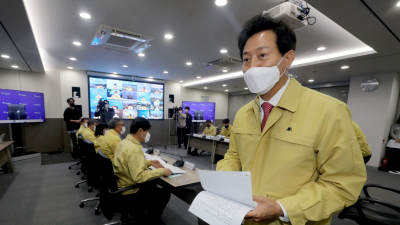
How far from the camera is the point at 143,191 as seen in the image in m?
1.83

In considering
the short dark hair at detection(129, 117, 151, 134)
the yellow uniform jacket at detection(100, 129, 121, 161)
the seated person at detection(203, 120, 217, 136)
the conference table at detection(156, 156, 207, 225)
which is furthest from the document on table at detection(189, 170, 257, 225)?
the seated person at detection(203, 120, 217, 136)

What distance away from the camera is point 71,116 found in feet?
18.9

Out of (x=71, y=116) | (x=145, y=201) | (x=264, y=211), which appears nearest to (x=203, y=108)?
(x=71, y=116)

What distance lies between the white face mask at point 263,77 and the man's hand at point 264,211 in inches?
19.8

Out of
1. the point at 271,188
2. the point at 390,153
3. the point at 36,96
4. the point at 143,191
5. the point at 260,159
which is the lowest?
the point at 390,153

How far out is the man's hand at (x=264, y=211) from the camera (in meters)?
0.61

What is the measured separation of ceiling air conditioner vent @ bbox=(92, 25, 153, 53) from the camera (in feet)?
9.73

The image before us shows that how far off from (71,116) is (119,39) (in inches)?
163

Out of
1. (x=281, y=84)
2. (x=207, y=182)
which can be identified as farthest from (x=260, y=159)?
(x=281, y=84)

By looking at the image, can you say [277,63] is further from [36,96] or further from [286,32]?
[36,96]

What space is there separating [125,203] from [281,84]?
1.97 meters

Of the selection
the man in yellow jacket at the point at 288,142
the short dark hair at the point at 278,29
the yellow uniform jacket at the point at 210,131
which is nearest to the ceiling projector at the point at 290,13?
the short dark hair at the point at 278,29

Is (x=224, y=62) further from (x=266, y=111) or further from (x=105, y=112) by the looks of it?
(x=105, y=112)

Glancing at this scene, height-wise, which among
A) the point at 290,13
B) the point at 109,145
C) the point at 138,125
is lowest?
the point at 109,145
